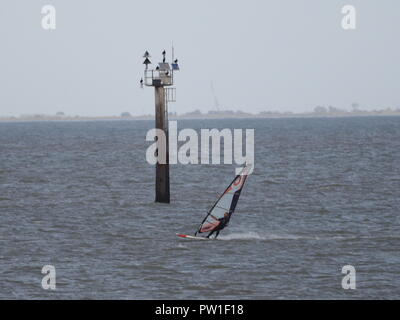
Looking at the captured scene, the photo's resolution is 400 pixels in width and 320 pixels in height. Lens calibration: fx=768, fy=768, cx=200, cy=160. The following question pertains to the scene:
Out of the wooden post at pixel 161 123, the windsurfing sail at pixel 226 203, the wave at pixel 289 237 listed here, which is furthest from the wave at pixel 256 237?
the wooden post at pixel 161 123

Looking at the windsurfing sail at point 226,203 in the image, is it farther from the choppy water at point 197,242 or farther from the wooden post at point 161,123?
the wooden post at point 161,123

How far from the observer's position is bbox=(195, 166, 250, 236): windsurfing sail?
111 feet

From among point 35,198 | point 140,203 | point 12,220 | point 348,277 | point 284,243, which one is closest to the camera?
point 348,277

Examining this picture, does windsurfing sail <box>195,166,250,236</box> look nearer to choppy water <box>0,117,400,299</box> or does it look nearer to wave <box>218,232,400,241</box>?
wave <box>218,232,400,241</box>

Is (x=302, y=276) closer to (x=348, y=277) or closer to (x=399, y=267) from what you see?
(x=348, y=277)

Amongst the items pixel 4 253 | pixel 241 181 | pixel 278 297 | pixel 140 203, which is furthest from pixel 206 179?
pixel 278 297

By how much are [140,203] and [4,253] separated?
1662 cm

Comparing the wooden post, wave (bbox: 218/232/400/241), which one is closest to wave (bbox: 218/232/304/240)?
wave (bbox: 218/232/400/241)

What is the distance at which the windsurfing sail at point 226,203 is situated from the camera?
3375cm

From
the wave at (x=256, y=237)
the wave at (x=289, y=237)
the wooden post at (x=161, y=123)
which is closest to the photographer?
the wave at (x=289, y=237)

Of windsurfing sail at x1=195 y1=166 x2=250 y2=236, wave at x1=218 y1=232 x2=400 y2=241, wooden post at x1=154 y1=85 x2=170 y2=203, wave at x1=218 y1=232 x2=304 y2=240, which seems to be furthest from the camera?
wooden post at x1=154 y1=85 x2=170 y2=203

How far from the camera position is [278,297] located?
24.7 metres

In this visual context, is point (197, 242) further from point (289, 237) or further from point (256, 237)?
point (289, 237)

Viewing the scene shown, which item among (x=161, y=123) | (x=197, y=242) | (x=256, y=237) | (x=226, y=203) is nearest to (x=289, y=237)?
(x=256, y=237)
